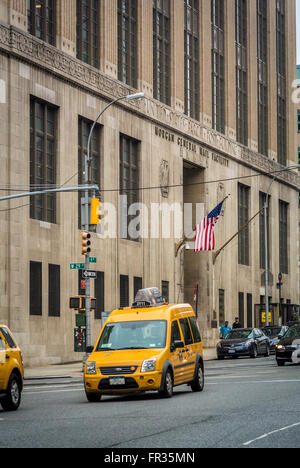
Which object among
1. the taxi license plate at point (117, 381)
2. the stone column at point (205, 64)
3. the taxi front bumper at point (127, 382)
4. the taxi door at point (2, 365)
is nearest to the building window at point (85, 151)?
the stone column at point (205, 64)

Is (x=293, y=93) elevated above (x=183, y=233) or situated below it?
above

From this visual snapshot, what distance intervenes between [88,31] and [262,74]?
29.1 meters

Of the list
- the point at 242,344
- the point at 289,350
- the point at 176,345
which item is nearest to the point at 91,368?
the point at 176,345

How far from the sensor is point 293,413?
15859 millimetres

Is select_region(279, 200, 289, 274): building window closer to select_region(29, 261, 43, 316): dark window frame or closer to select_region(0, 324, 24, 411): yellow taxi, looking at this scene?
select_region(29, 261, 43, 316): dark window frame

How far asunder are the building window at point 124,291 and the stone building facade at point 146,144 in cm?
8

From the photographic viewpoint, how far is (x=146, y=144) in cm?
5275

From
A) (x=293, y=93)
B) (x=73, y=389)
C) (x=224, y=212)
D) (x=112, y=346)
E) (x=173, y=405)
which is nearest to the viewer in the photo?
(x=173, y=405)

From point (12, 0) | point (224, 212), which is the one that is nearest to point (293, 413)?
point (12, 0)

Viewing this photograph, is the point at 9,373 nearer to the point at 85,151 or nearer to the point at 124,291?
the point at 85,151

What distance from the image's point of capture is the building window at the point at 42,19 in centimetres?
4194
